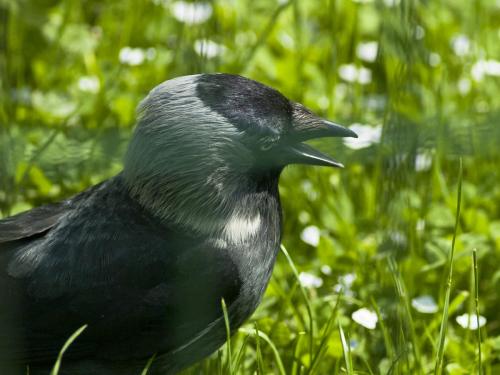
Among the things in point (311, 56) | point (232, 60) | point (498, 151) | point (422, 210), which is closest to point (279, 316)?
point (422, 210)

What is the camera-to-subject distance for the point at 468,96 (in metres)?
4.13

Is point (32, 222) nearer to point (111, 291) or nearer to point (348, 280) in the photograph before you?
point (111, 291)

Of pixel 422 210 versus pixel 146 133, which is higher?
pixel 146 133

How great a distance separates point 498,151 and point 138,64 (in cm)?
151

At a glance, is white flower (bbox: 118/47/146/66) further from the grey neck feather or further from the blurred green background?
the grey neck feather

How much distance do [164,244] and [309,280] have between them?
735 mm

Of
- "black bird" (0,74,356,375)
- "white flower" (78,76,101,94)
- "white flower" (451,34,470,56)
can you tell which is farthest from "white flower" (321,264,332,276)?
"white flower" (451,34,470,56)

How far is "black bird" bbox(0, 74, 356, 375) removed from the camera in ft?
8.05

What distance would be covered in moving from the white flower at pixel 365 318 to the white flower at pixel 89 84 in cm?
172

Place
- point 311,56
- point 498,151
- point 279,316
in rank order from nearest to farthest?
point 279,316
point 498,151
point 311,56

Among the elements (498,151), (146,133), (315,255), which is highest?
(146,133)

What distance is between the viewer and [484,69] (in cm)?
405

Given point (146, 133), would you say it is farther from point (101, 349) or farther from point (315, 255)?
point (315, 255)

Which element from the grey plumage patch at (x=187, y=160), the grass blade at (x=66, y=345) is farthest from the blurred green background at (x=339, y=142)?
the grass blade at (x=66, y=345)
